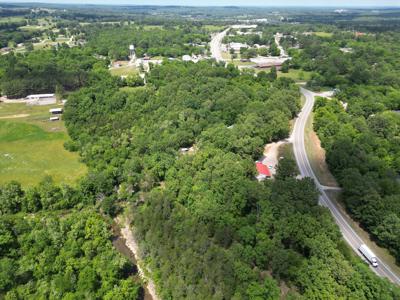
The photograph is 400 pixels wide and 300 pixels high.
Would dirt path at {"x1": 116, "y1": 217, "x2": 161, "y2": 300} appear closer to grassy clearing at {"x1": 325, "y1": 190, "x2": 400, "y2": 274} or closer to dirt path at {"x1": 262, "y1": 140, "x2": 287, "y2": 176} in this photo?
dirt path at {"x1": 262, "y1": 140, "x2": 287, "y2": 176}

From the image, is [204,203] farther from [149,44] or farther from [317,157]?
[149,44]

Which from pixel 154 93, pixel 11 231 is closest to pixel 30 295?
pixel 11 231

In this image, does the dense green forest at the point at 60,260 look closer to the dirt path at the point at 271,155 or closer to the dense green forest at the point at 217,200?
the dense green forest at the point at 217,200

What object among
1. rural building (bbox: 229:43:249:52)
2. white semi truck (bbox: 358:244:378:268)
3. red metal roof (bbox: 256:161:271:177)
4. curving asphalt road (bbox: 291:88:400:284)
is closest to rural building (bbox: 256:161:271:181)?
red metal roof (bbox: 256:161:271:177)

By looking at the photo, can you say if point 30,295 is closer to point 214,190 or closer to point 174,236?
point 174,236

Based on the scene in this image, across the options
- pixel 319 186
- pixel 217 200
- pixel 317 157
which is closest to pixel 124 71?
pixel 317 157
